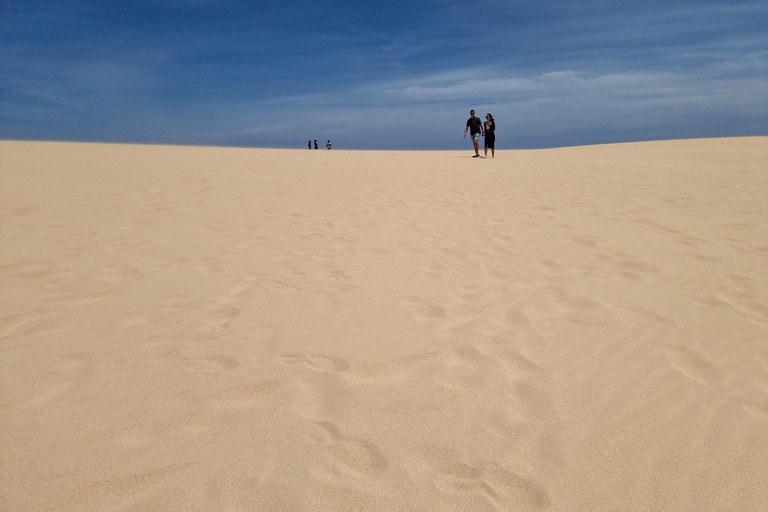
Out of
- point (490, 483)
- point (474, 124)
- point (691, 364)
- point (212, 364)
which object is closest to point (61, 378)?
point (212, 364)

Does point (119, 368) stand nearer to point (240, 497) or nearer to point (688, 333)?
point (240, 497)

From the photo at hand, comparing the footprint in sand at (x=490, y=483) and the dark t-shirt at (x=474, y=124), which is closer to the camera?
the footprint in sand at (x=490, y=483)

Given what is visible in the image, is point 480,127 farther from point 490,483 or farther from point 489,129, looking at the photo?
point 490,483

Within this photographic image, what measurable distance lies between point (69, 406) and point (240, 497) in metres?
0.96

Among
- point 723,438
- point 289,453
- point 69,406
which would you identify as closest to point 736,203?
point 723,438

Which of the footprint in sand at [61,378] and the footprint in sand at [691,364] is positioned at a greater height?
the footprint in sand at [61,378]

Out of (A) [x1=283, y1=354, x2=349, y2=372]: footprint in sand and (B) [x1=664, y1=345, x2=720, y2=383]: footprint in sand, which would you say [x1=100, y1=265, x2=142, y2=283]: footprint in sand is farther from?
(B) [x1=664, y1=345, x2=720, y2=383]: footprint in sand

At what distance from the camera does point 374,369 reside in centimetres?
225

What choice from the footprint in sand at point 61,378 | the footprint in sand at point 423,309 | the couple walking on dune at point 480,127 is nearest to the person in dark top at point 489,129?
the couple walking on dune at point 480,127

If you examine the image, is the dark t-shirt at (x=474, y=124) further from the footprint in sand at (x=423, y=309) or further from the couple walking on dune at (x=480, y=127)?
the footprint in sand at (x=423, y=309)

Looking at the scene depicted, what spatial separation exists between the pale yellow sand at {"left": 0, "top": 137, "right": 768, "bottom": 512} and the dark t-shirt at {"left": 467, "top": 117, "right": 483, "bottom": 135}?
1187 centimetres

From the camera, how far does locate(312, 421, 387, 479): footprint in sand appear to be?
1.59 meters

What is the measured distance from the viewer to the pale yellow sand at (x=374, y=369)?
1556 millimetres

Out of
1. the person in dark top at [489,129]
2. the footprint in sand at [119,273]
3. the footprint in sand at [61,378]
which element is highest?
the person in dark top at [489,129]
